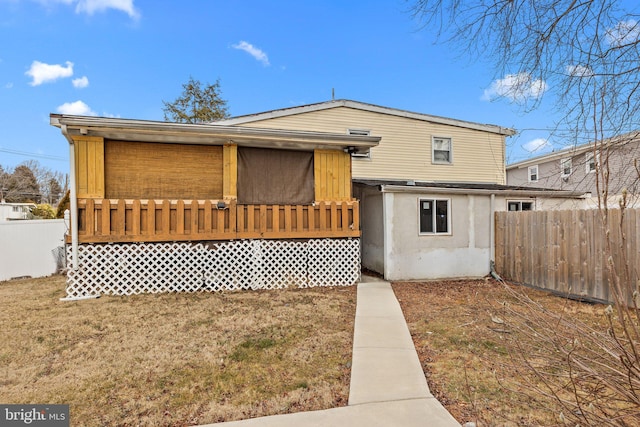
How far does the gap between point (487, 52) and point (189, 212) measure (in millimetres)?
6236

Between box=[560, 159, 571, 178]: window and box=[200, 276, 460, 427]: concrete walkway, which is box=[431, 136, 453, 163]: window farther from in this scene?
box=[560, 159, 571, 178]: window

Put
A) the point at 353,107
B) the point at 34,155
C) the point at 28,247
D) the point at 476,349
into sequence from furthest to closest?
the point at 34,155 < the point at 353,107 < the point at 28,247 < the point at 476,349

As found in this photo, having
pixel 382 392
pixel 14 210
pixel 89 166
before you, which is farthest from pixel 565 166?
pixel 14 210

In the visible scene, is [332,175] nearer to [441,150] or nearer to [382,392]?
[382,392]

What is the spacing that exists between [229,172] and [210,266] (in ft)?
7.17

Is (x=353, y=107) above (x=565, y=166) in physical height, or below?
above

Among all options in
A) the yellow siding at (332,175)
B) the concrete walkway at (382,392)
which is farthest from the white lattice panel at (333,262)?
the concrete walkway at (382,392)

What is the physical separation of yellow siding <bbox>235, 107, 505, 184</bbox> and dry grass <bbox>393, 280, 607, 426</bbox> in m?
6.10

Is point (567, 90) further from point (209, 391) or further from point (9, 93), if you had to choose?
point (9, 93)

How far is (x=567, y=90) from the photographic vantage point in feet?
10.3

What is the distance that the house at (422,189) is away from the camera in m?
8.62

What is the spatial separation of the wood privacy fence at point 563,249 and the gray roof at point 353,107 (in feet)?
15.6

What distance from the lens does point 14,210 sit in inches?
1294

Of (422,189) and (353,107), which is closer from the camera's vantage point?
(422,189)
